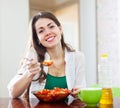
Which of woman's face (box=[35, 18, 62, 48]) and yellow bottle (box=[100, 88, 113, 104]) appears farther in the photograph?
woman's face (box=[35, 18, 62, 48])

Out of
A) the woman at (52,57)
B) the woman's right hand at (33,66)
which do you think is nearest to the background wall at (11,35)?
the woman at (52,57)

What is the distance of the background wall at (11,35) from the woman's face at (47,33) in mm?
1114

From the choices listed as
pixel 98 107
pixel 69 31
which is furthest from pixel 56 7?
pixel 98 107

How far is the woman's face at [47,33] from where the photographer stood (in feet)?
5.90

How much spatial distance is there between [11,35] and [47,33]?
1204mm

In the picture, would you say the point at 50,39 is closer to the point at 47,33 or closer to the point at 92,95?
the point at 47,33

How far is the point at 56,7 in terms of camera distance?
3.35 m

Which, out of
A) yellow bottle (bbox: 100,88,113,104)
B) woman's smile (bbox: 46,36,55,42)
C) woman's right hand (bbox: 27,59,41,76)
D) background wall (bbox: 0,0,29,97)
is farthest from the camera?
background wall (bbox: 0,0,29,97)

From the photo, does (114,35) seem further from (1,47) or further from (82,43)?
(1,47)

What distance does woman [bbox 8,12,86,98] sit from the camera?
5.89 ft

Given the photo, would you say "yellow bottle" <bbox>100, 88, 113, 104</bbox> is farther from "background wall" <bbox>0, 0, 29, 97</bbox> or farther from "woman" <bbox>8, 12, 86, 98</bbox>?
"background wall" <bbox>0, 0, 29, 97</bbox>

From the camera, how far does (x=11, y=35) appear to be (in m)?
2.91

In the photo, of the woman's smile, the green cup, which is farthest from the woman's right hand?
the woman's smile

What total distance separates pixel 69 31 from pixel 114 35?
2.09ft
